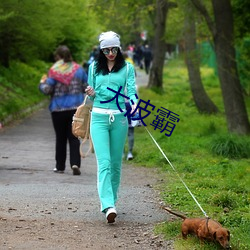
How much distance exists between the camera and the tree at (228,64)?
1576cm

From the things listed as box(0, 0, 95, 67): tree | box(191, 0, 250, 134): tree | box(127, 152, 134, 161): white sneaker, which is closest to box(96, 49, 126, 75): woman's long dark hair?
box(127, 152, 134, 161): white sneaker

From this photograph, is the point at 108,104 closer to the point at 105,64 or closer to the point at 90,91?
the point at 90,91

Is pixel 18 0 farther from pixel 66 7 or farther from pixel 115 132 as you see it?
pixel 115 132

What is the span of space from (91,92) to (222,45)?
29.2 ft

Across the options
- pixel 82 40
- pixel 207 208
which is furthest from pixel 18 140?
pixel 82 40

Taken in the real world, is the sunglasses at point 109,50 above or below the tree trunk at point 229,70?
above

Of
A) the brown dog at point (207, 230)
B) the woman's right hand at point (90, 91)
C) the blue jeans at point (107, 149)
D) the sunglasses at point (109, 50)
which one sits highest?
the sunglasses at point (109, 50)

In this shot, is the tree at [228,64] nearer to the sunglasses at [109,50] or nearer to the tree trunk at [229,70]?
the tree trunk at [229,70]

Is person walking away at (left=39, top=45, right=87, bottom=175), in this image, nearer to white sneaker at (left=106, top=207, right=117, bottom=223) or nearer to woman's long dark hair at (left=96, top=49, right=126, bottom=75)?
woman's long dark hair at (left=96, top=49, right=126, bottom=75)

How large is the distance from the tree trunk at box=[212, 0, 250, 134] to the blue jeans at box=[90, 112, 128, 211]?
8.60m

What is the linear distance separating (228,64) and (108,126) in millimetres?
8852

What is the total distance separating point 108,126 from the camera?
7.54 m

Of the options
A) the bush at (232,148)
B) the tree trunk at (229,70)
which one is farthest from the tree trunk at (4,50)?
the bush at (232,148)

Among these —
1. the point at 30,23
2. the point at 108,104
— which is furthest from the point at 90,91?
the point at 30,23
